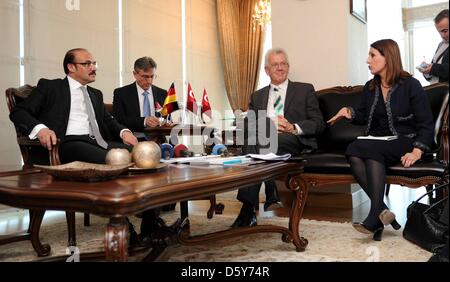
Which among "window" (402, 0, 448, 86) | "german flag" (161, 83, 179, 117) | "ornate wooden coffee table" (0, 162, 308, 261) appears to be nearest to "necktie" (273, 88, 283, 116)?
"german flag" (161, 83, 179, 117)

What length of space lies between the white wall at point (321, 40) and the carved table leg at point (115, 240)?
2.93m

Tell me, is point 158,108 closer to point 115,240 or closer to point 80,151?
point 80,151

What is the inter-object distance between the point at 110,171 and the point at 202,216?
1.84 meters

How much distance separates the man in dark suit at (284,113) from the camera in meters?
2.96

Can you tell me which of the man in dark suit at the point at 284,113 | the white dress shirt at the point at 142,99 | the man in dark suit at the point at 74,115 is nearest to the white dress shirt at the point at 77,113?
the man in dark suit at the point at 74,115

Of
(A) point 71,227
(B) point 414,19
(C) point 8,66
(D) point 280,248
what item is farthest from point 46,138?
(B) point 414,19

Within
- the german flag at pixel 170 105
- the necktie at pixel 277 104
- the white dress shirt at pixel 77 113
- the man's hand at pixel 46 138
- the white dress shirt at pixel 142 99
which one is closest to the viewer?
the man's hand at pixel 46 138

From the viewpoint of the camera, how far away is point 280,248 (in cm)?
213

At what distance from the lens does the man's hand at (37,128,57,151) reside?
2.20 metres

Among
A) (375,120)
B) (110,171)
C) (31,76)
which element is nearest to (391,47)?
Answer: (375,120)

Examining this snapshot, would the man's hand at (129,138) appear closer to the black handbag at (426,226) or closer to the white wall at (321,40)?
the black handbag at (426,226)

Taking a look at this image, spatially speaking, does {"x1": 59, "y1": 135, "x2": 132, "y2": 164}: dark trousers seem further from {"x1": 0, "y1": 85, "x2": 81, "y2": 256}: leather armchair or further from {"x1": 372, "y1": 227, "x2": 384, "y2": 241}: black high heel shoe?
{"x1": 372, "y1": 227, "x2": 384, "y2": 241}: black high heel shoe

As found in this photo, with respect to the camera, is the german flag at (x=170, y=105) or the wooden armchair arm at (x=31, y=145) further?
the german flag at (x=170, y=105)

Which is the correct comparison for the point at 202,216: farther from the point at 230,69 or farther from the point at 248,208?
the point at 230,69
